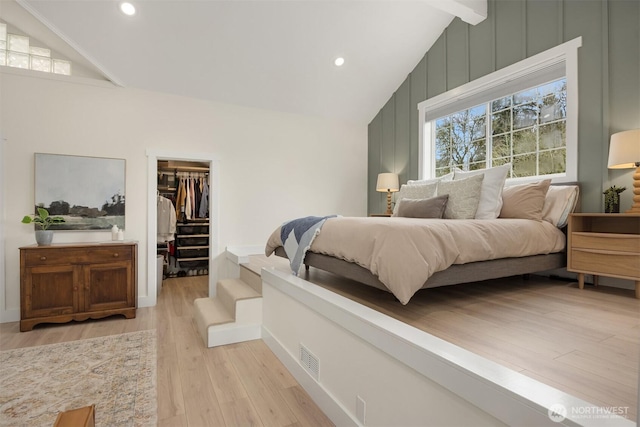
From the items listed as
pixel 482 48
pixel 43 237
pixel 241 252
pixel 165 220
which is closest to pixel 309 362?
pixel 241 252

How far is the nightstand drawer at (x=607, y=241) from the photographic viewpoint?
2068mm

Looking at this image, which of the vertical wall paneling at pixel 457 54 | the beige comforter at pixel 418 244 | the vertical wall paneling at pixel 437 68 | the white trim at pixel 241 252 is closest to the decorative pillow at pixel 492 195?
the beige comforter at pixel 418 244

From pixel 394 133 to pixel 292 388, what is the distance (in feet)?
12.2

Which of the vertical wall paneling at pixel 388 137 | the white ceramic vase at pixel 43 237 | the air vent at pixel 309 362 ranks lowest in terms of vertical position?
the air vent at pixel 309 362

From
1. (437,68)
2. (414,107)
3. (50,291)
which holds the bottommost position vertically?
(50,291)

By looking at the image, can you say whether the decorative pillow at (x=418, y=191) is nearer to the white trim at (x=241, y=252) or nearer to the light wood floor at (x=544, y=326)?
the light wood floor at (x=544, y=326)

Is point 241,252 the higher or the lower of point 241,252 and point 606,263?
the lower

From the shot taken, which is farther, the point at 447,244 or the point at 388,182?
the point at 388,182

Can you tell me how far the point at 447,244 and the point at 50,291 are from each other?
11.4ft

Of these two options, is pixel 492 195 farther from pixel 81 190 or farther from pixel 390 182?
pixel 81 190

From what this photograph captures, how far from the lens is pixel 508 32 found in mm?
3191

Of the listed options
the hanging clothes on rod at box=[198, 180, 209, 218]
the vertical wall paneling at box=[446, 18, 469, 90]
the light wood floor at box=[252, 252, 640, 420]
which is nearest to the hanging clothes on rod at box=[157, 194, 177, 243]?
the hanging clothes on rod at box=[198, 180, 209, 218]

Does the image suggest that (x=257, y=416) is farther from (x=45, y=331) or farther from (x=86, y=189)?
(x=86, y=189)

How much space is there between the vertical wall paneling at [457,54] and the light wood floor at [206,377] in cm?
353
